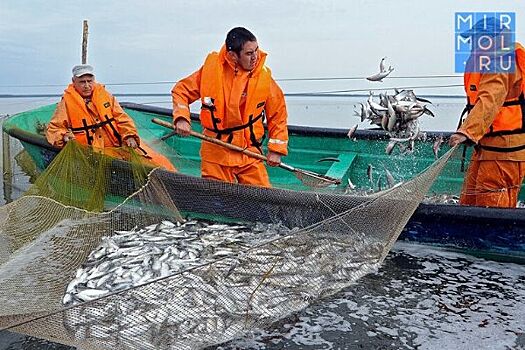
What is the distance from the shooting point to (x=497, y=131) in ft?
20.0

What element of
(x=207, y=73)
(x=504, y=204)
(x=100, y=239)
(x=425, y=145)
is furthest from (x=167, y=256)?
(x=425, y=145)

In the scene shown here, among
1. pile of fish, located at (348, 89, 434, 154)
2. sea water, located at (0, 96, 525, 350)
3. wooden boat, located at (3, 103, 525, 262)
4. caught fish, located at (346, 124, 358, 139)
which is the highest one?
pile of fish, located at (348, 89, 434, 154)

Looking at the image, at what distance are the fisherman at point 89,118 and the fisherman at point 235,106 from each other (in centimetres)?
139

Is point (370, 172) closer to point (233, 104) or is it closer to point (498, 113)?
point (498, 113)

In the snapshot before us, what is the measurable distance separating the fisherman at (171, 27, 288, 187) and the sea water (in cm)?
194

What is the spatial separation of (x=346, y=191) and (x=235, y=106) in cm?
219

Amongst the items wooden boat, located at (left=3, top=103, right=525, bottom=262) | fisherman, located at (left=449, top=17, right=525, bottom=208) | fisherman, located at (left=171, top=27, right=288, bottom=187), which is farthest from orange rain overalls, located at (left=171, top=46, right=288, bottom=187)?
fisherman, located at (left=449, top=17, right=525, bottom=208)

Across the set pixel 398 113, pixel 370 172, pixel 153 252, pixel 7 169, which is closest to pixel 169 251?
pixel 153 252

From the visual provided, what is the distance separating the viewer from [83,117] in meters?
7.59

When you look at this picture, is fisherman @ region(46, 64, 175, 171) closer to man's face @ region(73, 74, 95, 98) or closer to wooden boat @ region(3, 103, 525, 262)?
man's face @ region(73, 74, 95, 98)

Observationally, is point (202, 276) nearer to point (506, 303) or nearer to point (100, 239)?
point (100, 239)

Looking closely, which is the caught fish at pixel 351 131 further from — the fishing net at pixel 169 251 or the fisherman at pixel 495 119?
the fishing net at pixel 169 251

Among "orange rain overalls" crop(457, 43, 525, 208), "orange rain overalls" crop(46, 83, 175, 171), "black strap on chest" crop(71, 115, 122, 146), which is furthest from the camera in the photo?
"black strap on chest" crop(71, 115, 122, 146)

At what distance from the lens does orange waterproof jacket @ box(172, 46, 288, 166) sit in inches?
245
